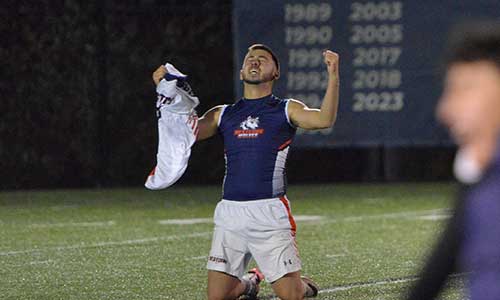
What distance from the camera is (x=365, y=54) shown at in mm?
14344

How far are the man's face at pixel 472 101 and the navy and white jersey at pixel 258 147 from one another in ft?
13.0

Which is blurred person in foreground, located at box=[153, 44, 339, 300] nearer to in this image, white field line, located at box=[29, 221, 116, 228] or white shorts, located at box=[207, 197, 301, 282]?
white shorts, located at box=[207, 197, 301, 282]

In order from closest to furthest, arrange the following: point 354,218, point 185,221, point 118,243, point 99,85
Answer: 1. point 118,243
2. point 185,221
3. point 354,218
4. point 99,85

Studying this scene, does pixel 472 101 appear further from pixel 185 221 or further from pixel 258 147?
pixel 185 221

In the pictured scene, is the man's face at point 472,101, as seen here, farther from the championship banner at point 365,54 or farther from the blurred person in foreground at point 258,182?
the championship banner at point 365,54

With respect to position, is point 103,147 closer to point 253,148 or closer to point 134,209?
point 134,209

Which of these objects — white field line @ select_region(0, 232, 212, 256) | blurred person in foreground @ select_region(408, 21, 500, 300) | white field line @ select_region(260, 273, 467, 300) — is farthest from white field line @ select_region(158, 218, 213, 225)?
blurred person in foreground @ select_region(408, 21, 500, 300)

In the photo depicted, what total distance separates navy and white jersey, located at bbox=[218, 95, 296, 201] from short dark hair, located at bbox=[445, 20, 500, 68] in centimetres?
397

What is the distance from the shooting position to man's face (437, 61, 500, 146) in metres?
2.01

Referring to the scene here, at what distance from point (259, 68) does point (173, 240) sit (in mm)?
4529

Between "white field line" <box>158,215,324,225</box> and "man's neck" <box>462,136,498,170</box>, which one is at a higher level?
"man's neck" <box>462,136,498,170</box>

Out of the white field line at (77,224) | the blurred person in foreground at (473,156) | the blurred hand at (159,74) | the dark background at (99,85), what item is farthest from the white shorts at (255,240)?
the dark background at (99,85)

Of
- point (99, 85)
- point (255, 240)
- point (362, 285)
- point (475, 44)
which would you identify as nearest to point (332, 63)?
point (255, 240)

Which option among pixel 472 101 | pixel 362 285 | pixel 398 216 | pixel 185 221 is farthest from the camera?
pixel 398 216
